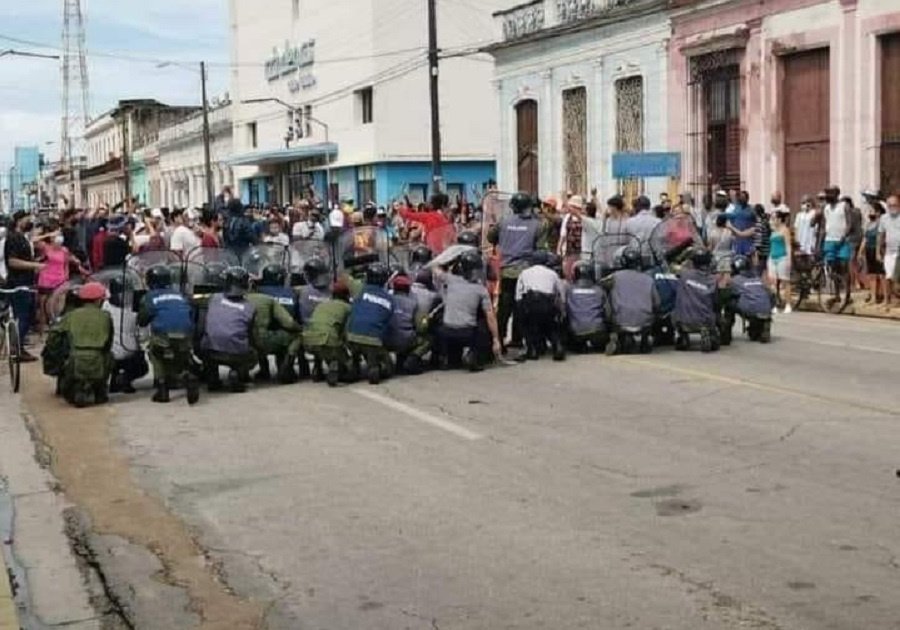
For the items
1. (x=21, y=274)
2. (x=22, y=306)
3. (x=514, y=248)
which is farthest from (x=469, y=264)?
(x=21, y=274)

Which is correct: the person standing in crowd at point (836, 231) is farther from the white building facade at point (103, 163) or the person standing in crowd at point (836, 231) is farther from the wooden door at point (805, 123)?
the white building facade at point (103, 163)

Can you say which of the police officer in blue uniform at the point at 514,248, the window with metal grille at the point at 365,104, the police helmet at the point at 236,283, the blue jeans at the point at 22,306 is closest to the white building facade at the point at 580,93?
the window with metal grille at the point at 365,104

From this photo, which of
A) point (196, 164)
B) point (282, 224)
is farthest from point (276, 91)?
point (282, 224)

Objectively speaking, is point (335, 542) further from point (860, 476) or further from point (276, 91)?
point (276, 91)

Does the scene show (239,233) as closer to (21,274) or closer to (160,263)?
Result: (21,274)

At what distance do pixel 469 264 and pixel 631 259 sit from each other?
7.08ft

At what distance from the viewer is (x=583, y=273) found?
16.2 m

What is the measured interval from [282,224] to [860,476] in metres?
17.5

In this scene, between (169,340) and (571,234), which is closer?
(169,340)

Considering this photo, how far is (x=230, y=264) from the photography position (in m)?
15.7

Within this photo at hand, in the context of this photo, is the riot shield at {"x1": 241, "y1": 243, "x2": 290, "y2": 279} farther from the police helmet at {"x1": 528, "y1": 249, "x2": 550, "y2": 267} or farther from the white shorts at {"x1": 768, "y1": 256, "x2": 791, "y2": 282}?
the white shorts at {"x1": 768, "y1": 256, "x2": 791, "y2": 282}

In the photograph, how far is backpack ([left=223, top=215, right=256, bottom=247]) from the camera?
67.3 ft

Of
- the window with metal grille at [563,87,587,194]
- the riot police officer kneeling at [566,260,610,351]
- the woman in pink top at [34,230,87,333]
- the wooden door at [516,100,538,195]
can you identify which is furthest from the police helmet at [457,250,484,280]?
the wooden door at [516,100,538,195]

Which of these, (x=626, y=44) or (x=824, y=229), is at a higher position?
(x=626, y=44)
